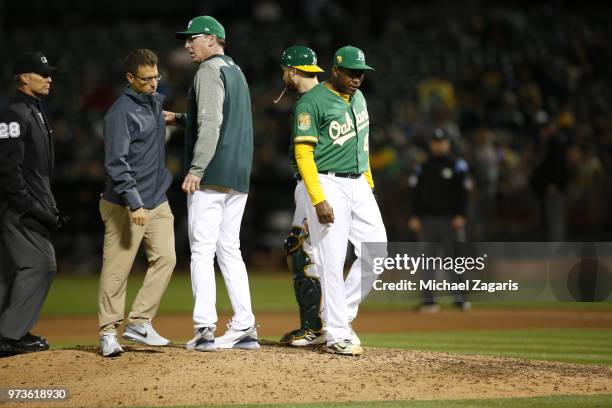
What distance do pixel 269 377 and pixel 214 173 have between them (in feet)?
5.49

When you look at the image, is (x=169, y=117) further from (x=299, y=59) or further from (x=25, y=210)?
(x=25, y=210)

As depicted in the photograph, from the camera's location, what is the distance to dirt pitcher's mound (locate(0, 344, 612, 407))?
7.01m

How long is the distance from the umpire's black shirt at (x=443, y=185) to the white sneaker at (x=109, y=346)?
24.0 feet

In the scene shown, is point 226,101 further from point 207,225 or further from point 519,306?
point 519,306

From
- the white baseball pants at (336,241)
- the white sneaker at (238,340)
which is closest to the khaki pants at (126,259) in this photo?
the white sneaker at (238,340)

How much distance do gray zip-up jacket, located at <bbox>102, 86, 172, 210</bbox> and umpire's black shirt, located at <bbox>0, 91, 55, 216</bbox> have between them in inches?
28.9

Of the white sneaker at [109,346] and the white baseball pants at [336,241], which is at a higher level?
the white baseball pants at [336,241]

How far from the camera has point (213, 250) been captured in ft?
26.3

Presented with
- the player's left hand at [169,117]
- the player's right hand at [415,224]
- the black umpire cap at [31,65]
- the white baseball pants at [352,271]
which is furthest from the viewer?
the player's right hand at [415,224]

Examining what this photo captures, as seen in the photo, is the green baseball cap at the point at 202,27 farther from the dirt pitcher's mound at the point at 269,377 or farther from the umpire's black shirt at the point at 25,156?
the dirt pitcher's mound at the point at 269,377

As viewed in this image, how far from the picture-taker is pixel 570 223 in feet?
62.1

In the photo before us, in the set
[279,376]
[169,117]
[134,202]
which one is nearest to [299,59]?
[169,117]

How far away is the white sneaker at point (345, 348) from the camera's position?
802cm

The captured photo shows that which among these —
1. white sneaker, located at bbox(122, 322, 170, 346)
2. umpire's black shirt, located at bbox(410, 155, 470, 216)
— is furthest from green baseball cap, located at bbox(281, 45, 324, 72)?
umpire's black shirt, located at bbox(410, 155, 470, 216)
